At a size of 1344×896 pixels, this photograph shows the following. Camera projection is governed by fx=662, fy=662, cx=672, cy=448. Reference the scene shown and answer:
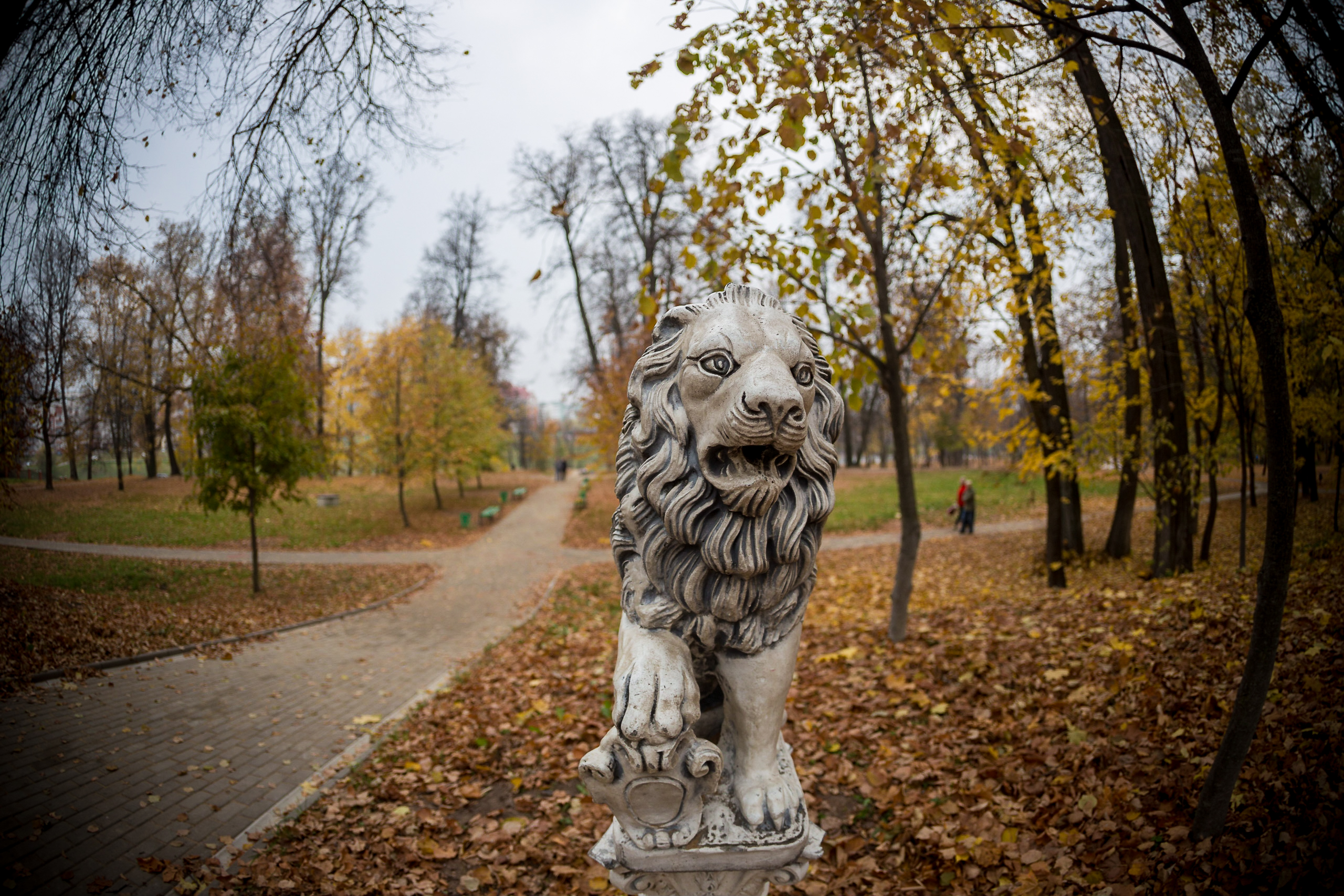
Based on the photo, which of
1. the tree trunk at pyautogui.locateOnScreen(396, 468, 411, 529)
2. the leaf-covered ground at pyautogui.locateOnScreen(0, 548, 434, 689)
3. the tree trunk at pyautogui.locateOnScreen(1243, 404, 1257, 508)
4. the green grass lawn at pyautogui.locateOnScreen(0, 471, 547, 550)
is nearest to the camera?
the leaf-covered ground at pyautogui.locateOnScreen(0, 548, 434, 689)

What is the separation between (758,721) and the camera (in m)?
2.10

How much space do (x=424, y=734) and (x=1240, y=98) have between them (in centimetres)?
679

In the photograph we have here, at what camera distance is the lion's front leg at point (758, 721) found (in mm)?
2062

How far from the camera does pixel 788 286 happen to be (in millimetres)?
5523

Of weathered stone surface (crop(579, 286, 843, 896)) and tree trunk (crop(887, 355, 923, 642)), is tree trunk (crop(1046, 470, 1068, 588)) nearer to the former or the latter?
tree trunk (crop(887, 355, 923, 642))

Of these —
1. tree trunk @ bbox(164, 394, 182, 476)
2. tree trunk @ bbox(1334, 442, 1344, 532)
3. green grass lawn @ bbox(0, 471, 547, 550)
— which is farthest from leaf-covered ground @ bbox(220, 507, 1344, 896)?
tree trunk @ bbox(164, 394, 182, 476)

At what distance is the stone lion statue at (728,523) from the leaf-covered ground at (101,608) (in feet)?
8.68

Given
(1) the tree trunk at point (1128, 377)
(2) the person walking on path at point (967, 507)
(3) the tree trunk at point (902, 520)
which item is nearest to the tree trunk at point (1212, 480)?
(1) the tree trunk at point (1128, 377)

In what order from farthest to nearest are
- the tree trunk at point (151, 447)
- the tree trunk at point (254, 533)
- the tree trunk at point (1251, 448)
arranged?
1. the tree trunk at point (254, 533)
2. the tree trunk at point (1251, 448)
3. the tree trunk at point (151, 447)

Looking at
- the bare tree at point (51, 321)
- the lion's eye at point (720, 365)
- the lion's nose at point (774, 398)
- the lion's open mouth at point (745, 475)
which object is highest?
the bare tree at point (51, 321)

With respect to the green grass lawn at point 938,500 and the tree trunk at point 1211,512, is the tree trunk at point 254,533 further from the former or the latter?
the green grass lawn at point 938,500

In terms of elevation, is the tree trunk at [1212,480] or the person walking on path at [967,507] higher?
the tree trunk at [1212,480]

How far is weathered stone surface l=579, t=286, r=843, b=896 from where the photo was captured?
190cm

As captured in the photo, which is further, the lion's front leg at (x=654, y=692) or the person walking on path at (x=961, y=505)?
the person walking on path at (x=961, y=505)
